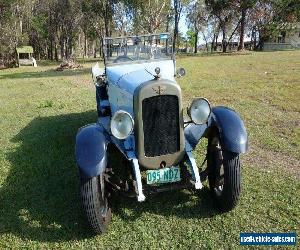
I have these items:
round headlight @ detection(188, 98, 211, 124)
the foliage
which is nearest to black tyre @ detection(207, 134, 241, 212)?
round headlight @ detection(188, 98, 211, 124)

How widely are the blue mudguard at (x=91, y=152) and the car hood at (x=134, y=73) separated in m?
0.77

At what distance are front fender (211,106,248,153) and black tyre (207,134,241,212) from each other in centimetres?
10

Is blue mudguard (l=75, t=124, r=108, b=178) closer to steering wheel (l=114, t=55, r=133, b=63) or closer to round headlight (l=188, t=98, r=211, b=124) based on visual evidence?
round headlight (l=188, t=98, r=211, b=124)

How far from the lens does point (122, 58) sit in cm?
666

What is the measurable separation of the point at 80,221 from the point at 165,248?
1.20 m

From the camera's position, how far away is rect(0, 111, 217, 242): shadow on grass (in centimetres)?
448

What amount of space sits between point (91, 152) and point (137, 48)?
3.00 meters

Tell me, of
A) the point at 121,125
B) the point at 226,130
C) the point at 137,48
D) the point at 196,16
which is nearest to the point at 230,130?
the point at 226,130

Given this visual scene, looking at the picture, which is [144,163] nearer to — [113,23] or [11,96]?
[11,96]

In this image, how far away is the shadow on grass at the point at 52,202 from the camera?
14.7 feet

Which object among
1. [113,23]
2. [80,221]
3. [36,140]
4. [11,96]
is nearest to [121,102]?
[80,221]

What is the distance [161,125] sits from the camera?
14.4ft

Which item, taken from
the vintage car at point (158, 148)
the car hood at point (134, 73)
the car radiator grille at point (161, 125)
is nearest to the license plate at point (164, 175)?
the vintage car at point (158, 148)

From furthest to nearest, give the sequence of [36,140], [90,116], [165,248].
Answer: [90,116] < [36,140] < [165,248]
